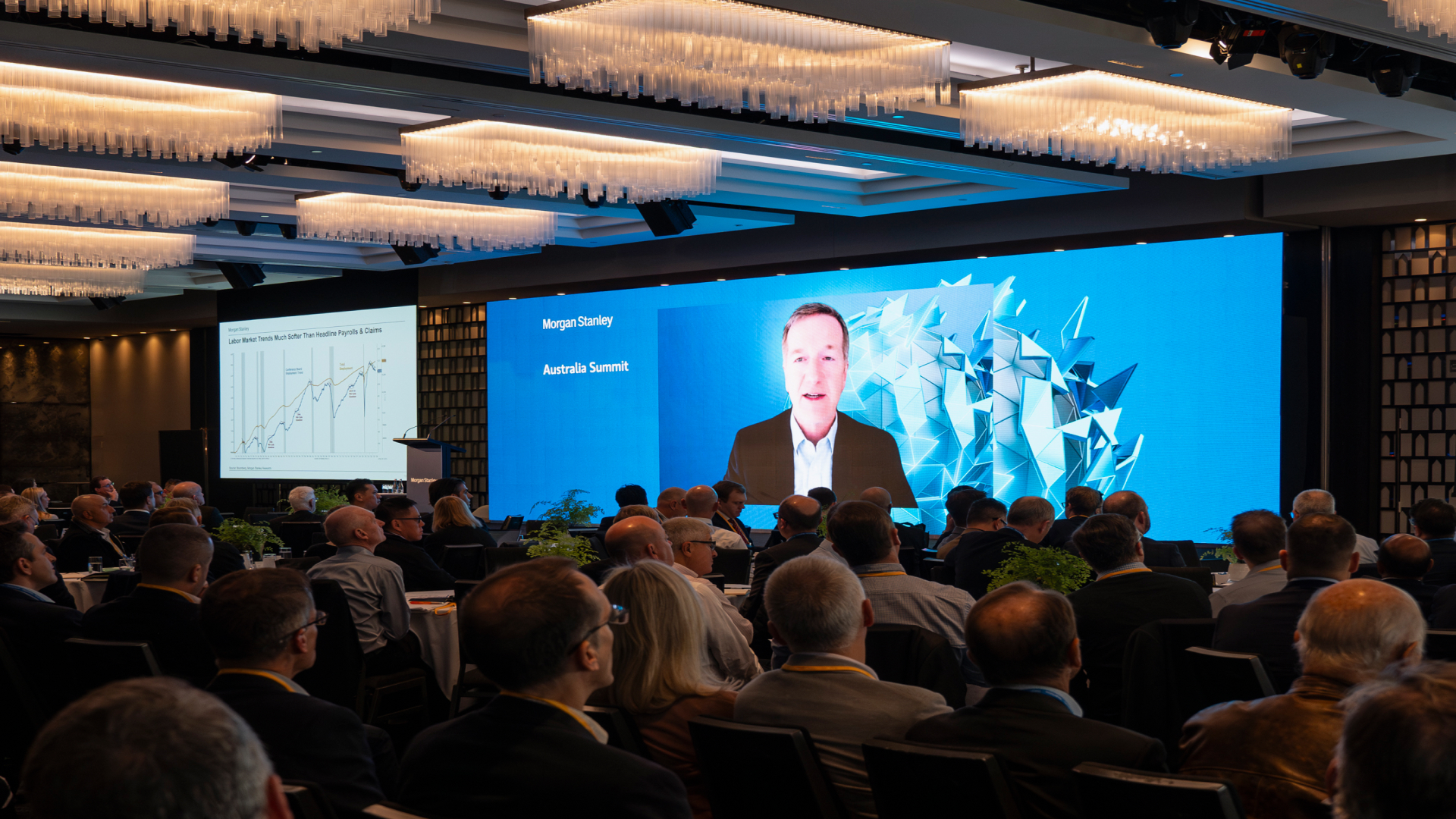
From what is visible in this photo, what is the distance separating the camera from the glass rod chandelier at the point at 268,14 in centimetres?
503

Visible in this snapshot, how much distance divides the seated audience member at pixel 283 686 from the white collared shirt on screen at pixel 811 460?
387 inches

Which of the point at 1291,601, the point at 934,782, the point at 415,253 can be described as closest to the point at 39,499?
the point at 415,253

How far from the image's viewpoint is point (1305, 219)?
1002 cm

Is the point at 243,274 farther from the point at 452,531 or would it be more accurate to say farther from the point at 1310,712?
the point at 1310,712

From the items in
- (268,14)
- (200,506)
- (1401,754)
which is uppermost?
(268,14)

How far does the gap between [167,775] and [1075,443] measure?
10.6 meters

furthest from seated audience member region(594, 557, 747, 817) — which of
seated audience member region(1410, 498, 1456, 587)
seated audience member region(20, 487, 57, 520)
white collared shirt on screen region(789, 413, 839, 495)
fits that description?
seated audience member region(20, 487, 57, 520)

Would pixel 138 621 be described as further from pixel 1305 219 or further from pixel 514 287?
pixel 514 287

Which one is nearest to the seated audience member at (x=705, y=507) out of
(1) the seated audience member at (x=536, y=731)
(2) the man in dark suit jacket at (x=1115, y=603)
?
(2) the man in dark suit jacket at (x=1115, y=603)

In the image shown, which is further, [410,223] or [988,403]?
[988,403]

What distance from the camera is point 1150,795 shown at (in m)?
2.09

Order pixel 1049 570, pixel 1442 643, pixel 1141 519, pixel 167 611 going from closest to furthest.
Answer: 1. pixel 1442 643
2. pixel 167 611
3. pixel 1049 570
4. pixel 1141 519

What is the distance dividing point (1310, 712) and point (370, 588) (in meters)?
4.40

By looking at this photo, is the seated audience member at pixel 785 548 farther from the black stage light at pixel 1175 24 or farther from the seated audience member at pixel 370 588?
the black stage light at pixel 1175 24
